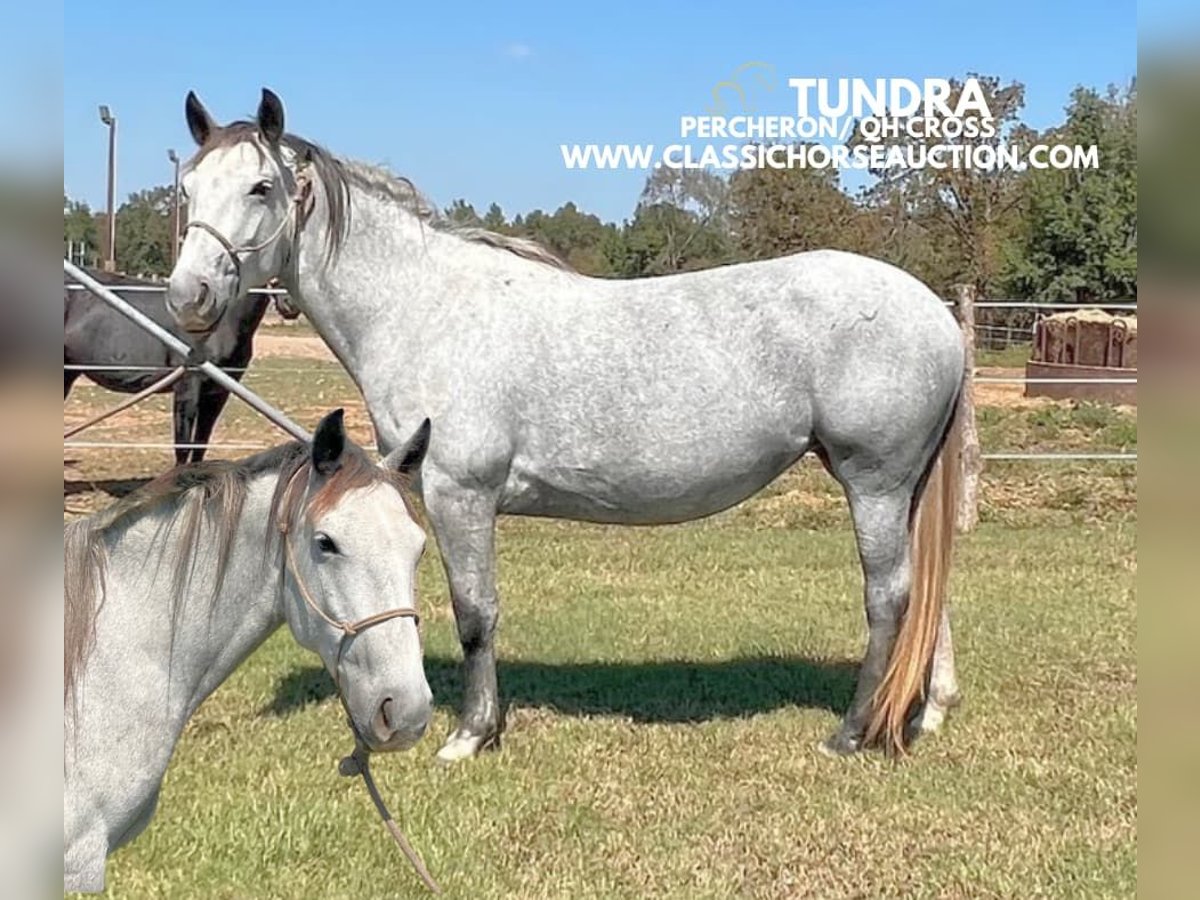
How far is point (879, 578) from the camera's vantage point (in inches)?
158

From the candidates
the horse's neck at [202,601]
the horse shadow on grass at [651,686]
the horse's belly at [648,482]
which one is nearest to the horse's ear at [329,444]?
the horse's neck at [202,601]

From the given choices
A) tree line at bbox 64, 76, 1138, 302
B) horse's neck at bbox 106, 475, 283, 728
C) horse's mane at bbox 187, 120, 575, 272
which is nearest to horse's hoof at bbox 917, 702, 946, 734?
horse's mane at bbox 187, 120, 575, 272

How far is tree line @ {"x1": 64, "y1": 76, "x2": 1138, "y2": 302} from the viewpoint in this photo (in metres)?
21.2

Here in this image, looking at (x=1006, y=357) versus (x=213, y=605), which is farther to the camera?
(x=1006, y=357)

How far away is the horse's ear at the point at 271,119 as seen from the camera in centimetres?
352

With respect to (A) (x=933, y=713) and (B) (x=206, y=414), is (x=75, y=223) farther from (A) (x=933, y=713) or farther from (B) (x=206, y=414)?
(B) (x=206, y=414)

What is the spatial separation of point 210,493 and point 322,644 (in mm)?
377

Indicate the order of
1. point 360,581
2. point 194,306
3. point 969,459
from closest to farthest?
point 360,581 → point 194,306 → point 969,459

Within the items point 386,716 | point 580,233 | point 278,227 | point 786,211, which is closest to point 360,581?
point 386,716

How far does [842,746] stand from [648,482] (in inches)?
46.0

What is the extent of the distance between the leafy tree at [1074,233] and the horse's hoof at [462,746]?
17.2 metres

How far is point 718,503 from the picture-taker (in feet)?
13.6

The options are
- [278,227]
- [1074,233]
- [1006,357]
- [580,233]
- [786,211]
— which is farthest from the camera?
[580,233]

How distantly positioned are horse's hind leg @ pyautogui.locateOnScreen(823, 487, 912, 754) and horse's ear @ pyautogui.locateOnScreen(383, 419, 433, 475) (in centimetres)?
205
